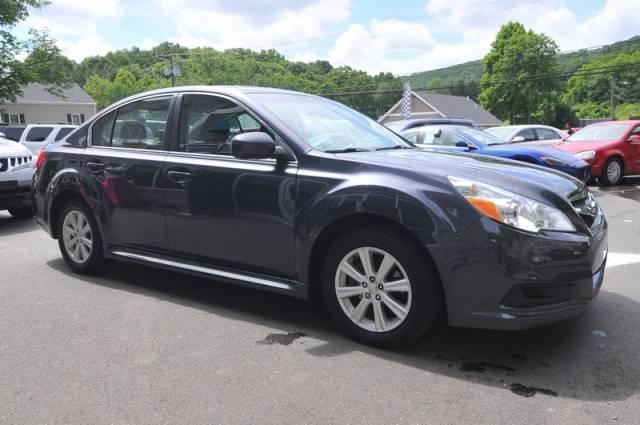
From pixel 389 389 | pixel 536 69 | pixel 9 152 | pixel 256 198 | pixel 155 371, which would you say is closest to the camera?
pixel 389 389

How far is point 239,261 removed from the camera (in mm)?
3850

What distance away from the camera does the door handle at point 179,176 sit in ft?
13.3

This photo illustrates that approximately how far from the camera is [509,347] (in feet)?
11.0

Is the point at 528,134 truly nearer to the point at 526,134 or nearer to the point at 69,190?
the point at 526,134

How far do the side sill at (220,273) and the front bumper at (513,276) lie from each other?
3.44ft

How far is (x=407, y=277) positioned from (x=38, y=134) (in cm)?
1581

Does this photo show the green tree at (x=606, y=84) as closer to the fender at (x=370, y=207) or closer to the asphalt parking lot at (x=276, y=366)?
the asphalt parking lot at (x=276, y=366)

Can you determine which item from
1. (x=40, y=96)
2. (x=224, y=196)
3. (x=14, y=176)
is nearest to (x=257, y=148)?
(x=224, y=196)

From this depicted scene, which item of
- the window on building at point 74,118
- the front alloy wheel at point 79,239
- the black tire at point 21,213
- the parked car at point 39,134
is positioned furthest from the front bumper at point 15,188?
the window on building at point 74,118

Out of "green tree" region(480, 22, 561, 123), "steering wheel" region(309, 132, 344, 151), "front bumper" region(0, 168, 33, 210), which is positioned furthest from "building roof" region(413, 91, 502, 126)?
"steering wheel" region(309, 132, 344, 151)

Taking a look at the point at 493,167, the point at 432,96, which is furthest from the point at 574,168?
the point at 432,96

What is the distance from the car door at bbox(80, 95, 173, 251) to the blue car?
18.8ft

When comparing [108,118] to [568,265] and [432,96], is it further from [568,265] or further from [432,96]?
[432,96]

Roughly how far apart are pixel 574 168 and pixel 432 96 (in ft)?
165
